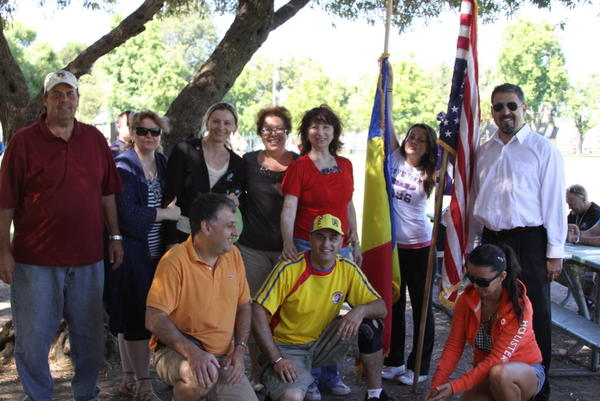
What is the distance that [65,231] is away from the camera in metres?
3.63

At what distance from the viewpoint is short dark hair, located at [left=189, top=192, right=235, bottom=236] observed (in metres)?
3.42

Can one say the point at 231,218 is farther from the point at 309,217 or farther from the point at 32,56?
the point at 32,56

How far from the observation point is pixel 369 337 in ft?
12.8

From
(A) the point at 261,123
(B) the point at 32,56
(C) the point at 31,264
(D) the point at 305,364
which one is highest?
(B) the point at 32,56

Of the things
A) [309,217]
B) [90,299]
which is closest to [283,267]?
[309,217]

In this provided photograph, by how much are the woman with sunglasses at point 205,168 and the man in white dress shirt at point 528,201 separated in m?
1.75

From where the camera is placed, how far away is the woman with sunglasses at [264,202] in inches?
174

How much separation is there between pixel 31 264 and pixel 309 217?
5.81 feet

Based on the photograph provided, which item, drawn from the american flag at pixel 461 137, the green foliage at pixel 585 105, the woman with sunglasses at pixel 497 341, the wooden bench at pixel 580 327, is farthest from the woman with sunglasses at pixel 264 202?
the green foliage at pixel 585 105

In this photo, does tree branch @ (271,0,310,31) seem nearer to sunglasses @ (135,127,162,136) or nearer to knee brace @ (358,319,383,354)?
sunglasses @ (135,127,162,136)

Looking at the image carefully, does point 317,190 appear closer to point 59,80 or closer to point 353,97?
point 59,80

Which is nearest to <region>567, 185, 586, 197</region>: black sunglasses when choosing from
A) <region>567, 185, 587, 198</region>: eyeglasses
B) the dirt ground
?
<region>567, 185, 587, 198</region>: eyeglasses

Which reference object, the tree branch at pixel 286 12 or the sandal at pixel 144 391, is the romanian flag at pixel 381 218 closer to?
the sandal at pixel 144 391

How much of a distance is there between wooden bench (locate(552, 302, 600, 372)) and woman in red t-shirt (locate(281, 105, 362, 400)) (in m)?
1.84
